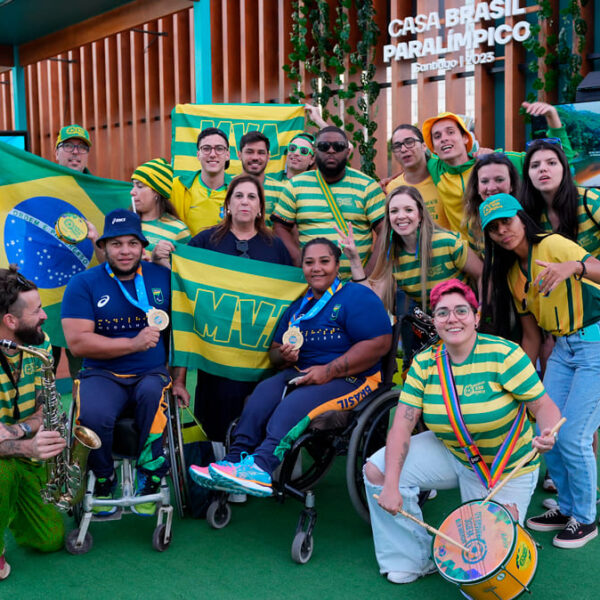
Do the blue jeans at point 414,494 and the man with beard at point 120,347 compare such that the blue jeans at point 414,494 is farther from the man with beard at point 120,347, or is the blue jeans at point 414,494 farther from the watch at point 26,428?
the watch at point 26,428

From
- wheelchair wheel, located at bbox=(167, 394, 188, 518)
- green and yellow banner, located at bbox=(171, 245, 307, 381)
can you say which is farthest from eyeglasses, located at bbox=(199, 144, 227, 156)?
wheelchair wheel, located at bbox=(167, 394, 188, 518)

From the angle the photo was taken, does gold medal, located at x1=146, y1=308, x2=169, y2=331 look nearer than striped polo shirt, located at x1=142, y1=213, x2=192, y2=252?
Yes

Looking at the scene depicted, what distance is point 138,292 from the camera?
12.0ft

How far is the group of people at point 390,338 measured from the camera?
2.85m

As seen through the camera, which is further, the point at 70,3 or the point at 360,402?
the point at 70,3

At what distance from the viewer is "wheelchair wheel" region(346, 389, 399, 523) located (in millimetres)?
3211

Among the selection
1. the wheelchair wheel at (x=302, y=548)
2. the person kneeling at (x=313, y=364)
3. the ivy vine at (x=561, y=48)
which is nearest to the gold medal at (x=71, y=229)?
the person kneeling at (x=313, y=364)

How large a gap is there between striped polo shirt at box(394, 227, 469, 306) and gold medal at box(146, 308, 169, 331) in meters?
1.17

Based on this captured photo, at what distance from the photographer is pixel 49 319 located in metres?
4.66

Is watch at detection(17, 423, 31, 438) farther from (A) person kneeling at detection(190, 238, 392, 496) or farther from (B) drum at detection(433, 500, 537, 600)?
(B) drum at detection(433, 500, 537, 600)

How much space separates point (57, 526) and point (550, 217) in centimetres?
252

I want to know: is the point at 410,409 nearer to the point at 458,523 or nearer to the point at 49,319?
the point at 458,523

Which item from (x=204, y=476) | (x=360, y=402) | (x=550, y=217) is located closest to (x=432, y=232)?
(x=550, y=217)

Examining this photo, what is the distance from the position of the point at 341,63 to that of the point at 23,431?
700 cm
